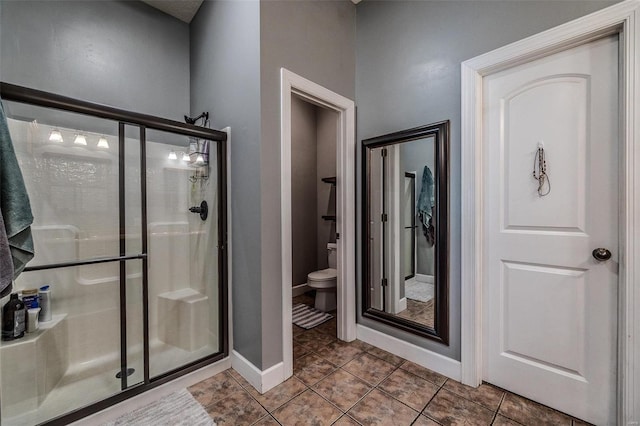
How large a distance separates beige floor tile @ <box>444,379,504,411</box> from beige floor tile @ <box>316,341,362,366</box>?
683 millimetres

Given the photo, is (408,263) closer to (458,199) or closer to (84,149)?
(458,199)

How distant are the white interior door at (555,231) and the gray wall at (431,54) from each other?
0.61 ft

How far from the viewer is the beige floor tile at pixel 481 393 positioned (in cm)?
154

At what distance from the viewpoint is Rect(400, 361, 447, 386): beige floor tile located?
1.75 m

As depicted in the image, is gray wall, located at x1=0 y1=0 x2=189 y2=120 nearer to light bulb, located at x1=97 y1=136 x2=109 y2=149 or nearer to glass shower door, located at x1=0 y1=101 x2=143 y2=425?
glass shower door, located at x1=0 y1=101 x2=143 y2=425

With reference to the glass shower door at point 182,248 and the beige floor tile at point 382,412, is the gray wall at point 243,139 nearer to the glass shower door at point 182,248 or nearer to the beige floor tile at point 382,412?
the glass shower door at point 182,248

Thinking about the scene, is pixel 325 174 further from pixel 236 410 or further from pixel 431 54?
pixel 236 410

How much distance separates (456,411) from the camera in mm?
1484

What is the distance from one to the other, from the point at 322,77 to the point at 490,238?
5.52 feet

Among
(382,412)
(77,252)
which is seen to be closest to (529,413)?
(382,412)

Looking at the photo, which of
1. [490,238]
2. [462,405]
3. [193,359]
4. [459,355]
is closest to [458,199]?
[490,238]

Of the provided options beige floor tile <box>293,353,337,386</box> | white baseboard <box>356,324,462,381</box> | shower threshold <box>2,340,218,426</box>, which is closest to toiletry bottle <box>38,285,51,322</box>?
shower threshold <box>2,340,218,426</box>

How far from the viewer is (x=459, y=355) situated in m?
1.75

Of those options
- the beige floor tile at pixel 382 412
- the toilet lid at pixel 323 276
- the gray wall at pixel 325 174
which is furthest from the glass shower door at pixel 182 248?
the gray wall at pixel 325 174
